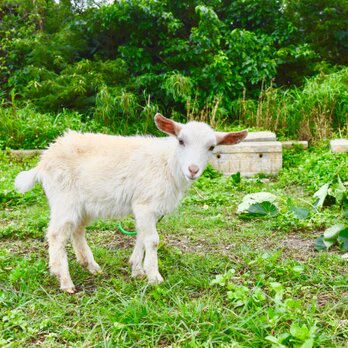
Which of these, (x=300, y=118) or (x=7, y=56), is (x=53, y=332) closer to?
(x=300, y=118)

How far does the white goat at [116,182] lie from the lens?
3742 millimetres

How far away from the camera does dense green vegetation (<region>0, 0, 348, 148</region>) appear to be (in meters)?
9.97

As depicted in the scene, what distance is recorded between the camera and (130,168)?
3.92m

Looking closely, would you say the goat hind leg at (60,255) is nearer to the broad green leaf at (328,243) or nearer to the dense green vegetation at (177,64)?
the broad green leaf at (328,243)

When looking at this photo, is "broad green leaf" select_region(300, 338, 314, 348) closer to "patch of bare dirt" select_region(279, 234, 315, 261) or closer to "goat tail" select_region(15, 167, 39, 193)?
"patch of bare dirt" select_region(279, 234, 315, 261)

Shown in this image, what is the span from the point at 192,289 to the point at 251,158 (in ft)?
15.7

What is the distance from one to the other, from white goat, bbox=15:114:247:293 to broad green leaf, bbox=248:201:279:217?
1.81m

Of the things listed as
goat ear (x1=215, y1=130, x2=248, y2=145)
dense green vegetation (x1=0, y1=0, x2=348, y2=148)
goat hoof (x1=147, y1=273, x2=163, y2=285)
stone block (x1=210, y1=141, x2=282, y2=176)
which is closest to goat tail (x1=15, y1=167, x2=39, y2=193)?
goat hoof (x1=147, y1=273, x2=163, y2=285)

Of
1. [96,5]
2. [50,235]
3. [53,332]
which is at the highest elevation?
[96,5]

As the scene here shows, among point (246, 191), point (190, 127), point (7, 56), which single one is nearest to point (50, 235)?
point (190, 127)

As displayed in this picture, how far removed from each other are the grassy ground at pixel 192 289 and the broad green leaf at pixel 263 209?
3.1 inches

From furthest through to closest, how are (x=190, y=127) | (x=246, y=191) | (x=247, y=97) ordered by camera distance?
(x=247, y=97) → (x=246, y=191) → (x=190, y=127)

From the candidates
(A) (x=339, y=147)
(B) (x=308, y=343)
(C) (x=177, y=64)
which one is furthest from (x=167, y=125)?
(C) (x=177, y=64)

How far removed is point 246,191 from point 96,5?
7929 millimetres
